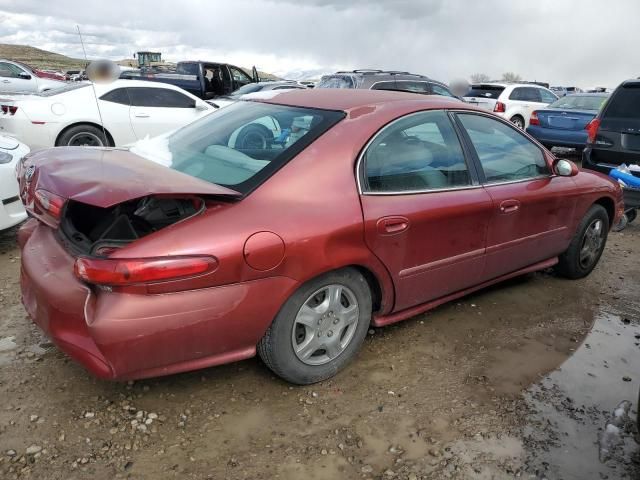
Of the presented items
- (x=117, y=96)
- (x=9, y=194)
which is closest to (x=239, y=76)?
(x=117, y=96)

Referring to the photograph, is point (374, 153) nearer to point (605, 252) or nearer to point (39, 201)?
point (39, 201)

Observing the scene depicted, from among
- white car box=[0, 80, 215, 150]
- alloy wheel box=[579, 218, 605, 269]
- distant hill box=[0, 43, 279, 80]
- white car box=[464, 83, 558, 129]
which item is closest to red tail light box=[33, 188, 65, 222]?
alloy wheel box=[579, 218, 605, 269]

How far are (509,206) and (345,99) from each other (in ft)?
4.21

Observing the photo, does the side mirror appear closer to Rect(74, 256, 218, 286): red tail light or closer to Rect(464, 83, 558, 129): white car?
Rect(74, 256, 218, 286): red tail light

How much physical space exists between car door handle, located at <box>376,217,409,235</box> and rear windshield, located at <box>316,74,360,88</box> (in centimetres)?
828

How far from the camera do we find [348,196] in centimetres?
261

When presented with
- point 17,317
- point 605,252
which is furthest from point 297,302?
point 605,252

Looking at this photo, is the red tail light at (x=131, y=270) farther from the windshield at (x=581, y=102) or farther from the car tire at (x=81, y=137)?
the windshield at (x=581, y=102)

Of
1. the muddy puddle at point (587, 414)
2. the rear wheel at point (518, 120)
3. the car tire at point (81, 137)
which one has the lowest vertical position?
the rear wheel at point (518, 120)

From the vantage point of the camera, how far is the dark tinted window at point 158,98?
8.36 meters

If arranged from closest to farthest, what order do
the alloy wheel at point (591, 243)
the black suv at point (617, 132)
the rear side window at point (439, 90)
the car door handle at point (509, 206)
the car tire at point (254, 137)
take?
the car tire at point (254, 137), the car door handle at point (509, 206), the alloy wheel at point (591, 243), the black suv at point (617, 132), the rear side window at point (439, 90)

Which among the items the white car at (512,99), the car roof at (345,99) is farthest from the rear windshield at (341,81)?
the car roof at (345,99)

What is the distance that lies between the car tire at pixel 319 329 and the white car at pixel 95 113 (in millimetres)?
4895

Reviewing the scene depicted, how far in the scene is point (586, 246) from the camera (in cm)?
433
